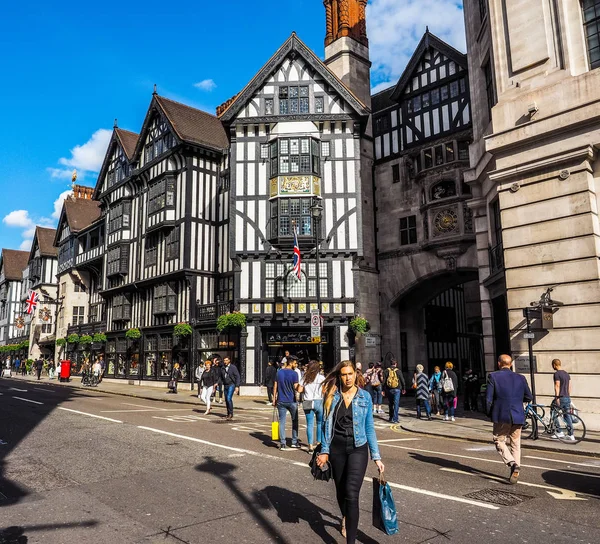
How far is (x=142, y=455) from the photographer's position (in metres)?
9.24

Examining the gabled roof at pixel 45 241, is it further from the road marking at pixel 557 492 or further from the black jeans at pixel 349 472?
the black jeans at pixel 349 472

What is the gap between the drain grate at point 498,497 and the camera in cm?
654

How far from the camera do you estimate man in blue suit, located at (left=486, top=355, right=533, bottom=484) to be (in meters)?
7.89

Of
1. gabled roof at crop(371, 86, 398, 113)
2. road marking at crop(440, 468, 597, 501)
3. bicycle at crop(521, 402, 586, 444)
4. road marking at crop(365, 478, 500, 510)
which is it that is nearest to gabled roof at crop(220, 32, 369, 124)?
gabled roof at crop(371, 86, 398, 113)

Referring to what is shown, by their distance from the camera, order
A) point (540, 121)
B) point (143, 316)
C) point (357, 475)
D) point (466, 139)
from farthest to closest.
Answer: point (143, 316) → point (466, 139) → point (540, 121) → point (357, 475)

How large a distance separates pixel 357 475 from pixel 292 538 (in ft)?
3.47

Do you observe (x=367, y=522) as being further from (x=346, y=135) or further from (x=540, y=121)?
(x=346, y=135)

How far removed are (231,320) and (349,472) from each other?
2137cm

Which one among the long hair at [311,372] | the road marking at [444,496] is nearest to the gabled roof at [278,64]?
the long hair at [311,372]

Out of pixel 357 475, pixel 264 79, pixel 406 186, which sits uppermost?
pixel 264 79

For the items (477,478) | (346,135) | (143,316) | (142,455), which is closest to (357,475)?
(477,478)

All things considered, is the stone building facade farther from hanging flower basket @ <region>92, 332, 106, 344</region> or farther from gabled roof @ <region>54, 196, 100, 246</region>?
gabled roof @ <region>54, 196, 100, 246</region>

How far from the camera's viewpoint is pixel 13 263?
7131 cm

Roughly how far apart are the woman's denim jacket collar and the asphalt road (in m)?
1.00
